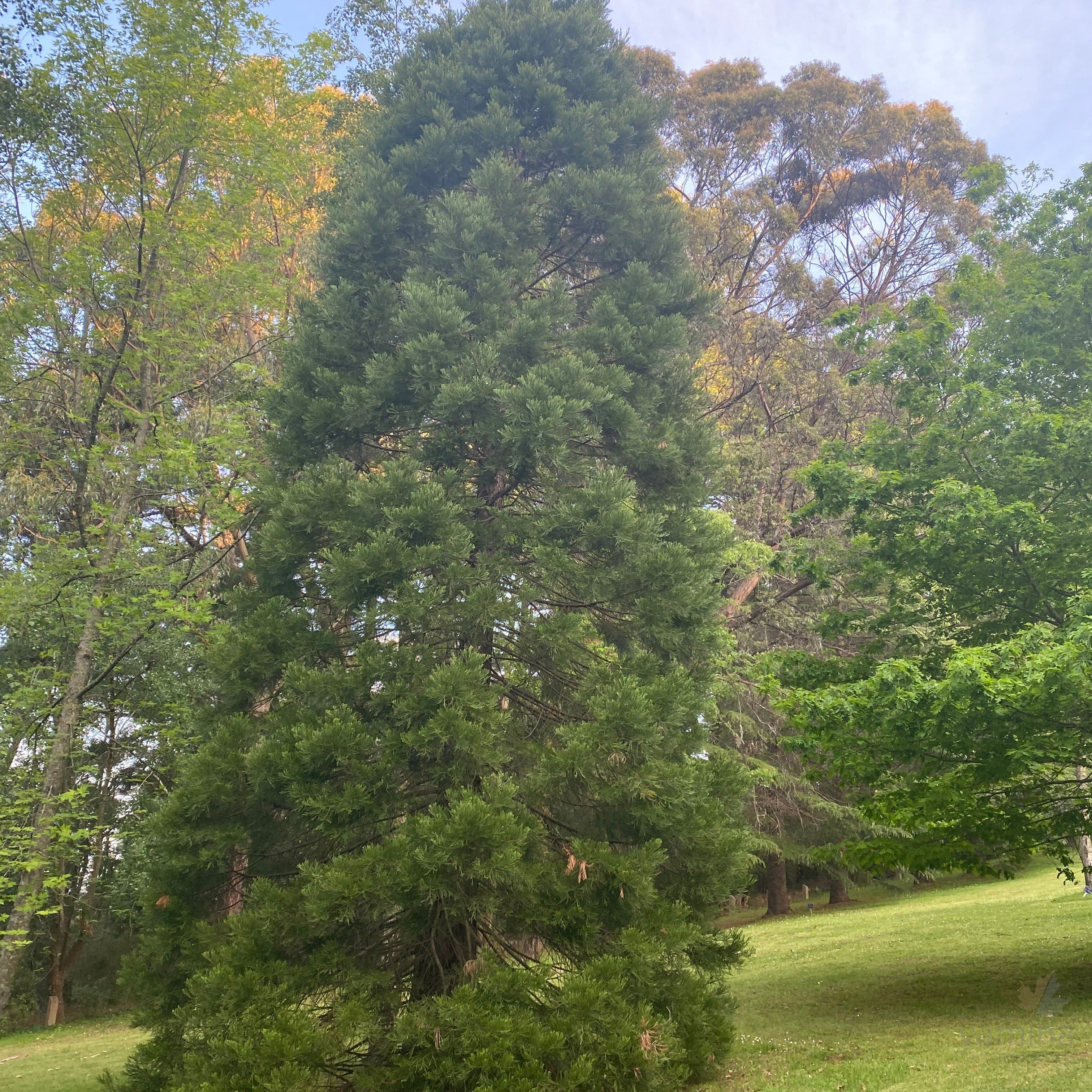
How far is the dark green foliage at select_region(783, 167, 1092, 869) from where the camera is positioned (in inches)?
265

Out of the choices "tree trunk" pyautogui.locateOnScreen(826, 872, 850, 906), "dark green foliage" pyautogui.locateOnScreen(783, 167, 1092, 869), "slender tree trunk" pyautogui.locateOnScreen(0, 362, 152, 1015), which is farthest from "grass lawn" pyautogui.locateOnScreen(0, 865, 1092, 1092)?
"tree trunk" pyautogui.locateOnScreen(826, 872, 850, 906)

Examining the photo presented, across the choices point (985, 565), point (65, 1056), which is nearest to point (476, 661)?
point (985, 565)

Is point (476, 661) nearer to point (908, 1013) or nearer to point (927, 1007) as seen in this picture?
point (908, 1013)

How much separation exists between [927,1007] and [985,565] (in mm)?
4240

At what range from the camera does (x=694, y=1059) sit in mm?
6059

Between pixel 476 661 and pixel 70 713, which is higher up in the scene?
pixel 70 713

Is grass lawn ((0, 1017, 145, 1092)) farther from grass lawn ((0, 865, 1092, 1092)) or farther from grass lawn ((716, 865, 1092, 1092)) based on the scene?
grass lawn ((716, 865, 1092, 1092))

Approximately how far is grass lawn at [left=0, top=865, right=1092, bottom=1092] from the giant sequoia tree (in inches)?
41.9

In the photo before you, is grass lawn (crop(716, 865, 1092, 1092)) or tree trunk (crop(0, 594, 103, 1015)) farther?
tree trunk (crop(0, 594, 103, 1015))

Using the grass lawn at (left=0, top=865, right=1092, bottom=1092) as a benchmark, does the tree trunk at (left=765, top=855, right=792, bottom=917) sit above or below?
above

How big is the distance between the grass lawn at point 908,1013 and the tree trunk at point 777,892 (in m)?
5.12

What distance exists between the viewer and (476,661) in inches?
251

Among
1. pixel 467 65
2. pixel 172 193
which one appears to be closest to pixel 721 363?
pixel 467 65

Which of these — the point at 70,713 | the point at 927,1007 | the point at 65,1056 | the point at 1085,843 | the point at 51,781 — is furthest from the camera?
the point at 1085,843
